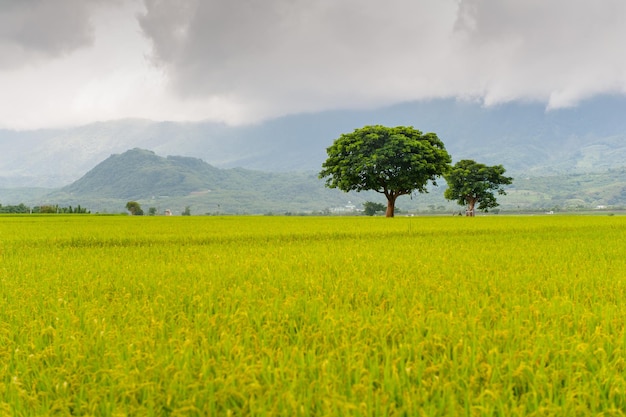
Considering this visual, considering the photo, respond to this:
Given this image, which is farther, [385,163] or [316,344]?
[385,163]

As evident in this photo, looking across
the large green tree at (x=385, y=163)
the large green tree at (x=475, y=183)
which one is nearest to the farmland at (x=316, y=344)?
the large green tree at (x=385, y=163)

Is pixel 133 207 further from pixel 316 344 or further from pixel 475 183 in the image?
pixel 316 344

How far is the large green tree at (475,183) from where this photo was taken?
8638 centimetres

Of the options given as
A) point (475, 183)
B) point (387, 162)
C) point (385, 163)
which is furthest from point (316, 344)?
point (475, 183)

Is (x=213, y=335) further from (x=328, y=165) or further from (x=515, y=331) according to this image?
(x=328, y=165)

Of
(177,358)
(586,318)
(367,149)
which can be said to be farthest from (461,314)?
(367,149)

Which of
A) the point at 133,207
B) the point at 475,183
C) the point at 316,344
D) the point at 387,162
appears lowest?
the point at 316,344

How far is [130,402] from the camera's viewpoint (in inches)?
116

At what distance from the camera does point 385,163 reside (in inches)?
2194

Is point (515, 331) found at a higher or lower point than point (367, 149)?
lower

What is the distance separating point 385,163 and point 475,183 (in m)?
38.2

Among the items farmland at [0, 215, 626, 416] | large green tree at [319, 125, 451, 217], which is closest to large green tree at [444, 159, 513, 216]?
large green tree at [319, 125, 451, 217]

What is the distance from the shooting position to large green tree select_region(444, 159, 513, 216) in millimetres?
86375

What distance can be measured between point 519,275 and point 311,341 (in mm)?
5232
